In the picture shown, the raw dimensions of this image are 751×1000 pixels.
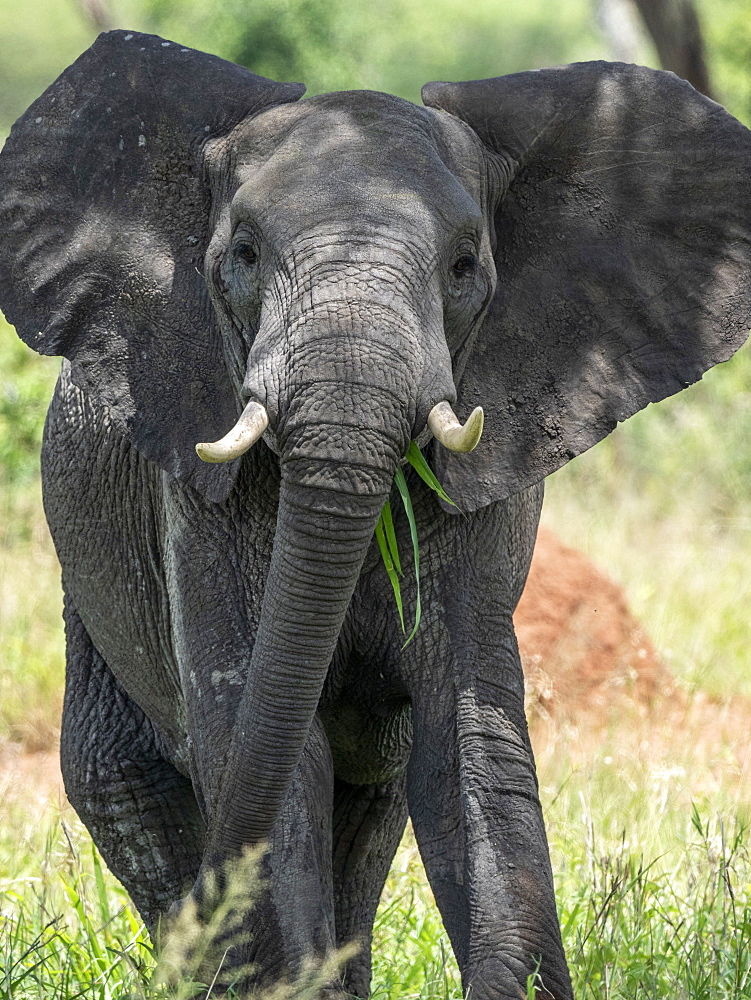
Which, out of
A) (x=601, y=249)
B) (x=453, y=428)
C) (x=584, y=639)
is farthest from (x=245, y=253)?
(x=584, y=639)

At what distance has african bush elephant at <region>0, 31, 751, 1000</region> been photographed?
11.2 feet

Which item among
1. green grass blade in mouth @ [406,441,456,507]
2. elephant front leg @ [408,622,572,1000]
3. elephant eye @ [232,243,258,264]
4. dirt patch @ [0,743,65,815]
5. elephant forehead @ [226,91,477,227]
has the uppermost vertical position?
elephant forehead @ [226,91,477,227]

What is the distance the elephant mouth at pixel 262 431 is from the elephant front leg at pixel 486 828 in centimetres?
84

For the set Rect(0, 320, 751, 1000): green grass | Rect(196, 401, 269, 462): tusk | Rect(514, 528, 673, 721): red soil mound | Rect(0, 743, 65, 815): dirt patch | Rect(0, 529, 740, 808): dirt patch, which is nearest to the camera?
Rect(196, 401, 269, 462): tusk

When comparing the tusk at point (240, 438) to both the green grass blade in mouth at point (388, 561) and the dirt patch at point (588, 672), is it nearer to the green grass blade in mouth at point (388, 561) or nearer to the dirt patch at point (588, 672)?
the green grass blade in mouth at point (388, 561)

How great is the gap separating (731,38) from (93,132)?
13233 mm

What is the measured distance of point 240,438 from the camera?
3062mm

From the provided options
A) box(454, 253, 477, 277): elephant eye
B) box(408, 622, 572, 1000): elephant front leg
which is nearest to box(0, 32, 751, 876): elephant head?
box(454, 253, 477, 277): elephant eye

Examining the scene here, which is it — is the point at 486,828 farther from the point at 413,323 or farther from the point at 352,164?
the point at 352,164

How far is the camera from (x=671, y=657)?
8.48 metres

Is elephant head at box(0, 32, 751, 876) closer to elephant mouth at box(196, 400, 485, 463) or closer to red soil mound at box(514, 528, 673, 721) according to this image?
elephant mouth at box(196, 400, 485, 463)

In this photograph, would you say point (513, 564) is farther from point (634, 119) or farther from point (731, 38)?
point (731, 38)

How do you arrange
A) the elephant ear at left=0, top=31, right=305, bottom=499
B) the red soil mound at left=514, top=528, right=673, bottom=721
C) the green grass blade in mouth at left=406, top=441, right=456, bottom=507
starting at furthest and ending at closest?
the red soil mound at left=514, top=528, right=673, bottom=721 → the elephant ear at left=0, top=31, right=305, bottom=499 → the green grass blade in mouth at left=406, top=441, right=456, bottom=507

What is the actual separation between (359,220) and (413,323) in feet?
0.79
